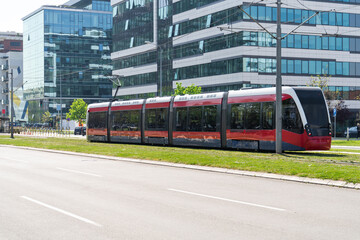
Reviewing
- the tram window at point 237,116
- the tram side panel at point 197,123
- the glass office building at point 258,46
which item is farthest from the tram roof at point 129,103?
the glass office building at point 258,46

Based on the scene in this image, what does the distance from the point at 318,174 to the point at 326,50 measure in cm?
5396

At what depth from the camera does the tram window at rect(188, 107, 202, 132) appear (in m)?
30.1

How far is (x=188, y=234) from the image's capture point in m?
7.35

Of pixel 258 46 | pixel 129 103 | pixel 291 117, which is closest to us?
pixel 291 117

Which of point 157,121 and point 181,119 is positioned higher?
point 181,119

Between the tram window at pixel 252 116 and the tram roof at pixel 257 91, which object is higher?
the tram roof at pixel 257 91

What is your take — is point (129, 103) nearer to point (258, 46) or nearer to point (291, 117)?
point (291, 117)

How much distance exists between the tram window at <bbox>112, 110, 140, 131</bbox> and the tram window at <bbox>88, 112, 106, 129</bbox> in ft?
5.61

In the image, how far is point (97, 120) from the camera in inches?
1641

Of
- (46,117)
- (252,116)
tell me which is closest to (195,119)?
(252,116)

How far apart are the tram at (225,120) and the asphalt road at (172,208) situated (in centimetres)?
970

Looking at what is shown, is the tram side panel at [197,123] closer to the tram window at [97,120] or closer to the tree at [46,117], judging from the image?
the tram window at [97,120]

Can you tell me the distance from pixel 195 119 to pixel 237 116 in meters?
4.06

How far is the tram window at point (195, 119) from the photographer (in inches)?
1184
